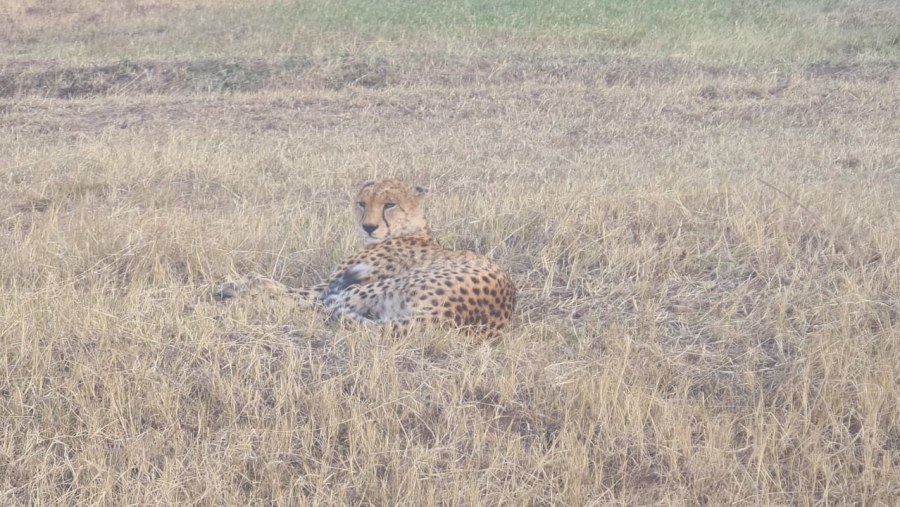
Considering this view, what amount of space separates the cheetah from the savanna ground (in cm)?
15

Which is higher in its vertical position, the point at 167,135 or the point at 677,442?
the point at 677,442

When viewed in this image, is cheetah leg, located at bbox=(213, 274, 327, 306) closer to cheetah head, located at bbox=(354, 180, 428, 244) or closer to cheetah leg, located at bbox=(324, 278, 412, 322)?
cheetah leg, located at bbox=(324, 278, 412, 322)

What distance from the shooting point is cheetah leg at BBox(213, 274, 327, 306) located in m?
4.84

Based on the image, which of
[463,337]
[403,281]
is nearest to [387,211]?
[403,281]

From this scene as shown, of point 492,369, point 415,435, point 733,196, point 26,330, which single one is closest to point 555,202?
point 733,196

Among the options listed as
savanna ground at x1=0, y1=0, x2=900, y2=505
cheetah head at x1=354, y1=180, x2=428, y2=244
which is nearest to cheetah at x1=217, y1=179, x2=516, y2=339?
cheetah head at x1=354, y1=180, x2=428, y2=244

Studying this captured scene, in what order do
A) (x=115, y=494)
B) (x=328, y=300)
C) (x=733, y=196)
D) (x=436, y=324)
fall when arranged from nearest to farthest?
1. (x=115, y=494)
2. (x=436, y=324)
3. (x=328, y=300)
4. (x=733, y=196)

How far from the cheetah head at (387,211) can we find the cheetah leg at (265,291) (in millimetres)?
420

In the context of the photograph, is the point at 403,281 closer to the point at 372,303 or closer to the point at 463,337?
the point at 372,303

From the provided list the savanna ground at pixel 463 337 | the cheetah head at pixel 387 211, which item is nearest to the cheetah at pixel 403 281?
the cheetah head at pixel 387 211

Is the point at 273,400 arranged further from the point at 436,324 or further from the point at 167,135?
the point at 167,135

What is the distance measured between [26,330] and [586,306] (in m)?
2.47

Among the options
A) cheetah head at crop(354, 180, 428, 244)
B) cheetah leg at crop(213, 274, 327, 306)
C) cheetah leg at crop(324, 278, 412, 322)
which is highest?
cheetah head at crop(354, 180, 428, 244)

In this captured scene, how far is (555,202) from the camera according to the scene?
6.09 m
